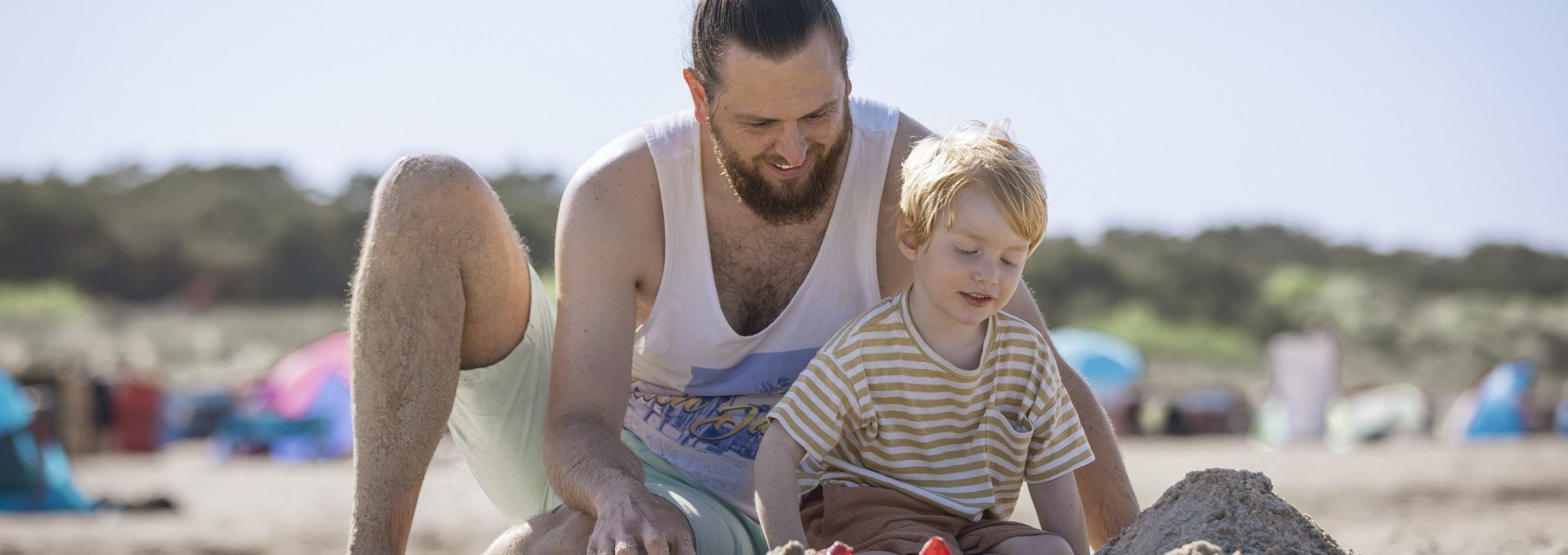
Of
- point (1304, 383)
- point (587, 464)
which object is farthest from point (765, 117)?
point (1304, 383)

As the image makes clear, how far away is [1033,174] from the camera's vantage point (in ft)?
8.56

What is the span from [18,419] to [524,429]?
8.16m

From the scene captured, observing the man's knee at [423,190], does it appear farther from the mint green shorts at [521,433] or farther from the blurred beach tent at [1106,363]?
the blurred beach tent at [1106,363]

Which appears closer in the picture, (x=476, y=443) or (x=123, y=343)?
(x=476, y=443)

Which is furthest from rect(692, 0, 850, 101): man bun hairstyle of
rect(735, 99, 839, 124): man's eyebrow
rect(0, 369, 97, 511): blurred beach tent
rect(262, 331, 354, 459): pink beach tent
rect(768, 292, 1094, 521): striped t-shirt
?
rect(262, 331, 354, 459): pink beach tent

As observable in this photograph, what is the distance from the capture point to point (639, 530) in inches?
92.8

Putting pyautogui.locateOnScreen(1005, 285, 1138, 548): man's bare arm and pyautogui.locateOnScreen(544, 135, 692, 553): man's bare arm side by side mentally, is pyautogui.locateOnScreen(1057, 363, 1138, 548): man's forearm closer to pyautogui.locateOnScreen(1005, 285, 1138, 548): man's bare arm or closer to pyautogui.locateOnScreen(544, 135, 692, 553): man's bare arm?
pyautogui.locateOnScreen(1005, 285, 1138, 548): man's bare arm

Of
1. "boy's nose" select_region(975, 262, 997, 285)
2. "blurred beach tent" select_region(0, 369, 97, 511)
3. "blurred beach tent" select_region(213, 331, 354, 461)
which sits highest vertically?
"boy's nose" select_region(975, 262, 997, 285)

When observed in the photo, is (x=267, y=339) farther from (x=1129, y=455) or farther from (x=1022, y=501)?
(x=1022, y=501)

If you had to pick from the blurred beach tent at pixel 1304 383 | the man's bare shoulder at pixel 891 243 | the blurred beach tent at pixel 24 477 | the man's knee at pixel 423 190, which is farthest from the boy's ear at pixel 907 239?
the blurred beach tent at pixel 1304 383

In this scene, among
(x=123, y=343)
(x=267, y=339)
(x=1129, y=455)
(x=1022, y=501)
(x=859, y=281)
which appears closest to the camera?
(x=859, y=281)

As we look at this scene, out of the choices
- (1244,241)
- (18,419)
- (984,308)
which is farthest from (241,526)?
(1244,241)

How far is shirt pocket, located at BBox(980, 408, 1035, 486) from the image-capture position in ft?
8.55

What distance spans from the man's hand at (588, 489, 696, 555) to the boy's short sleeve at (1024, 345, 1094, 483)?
0.76m
